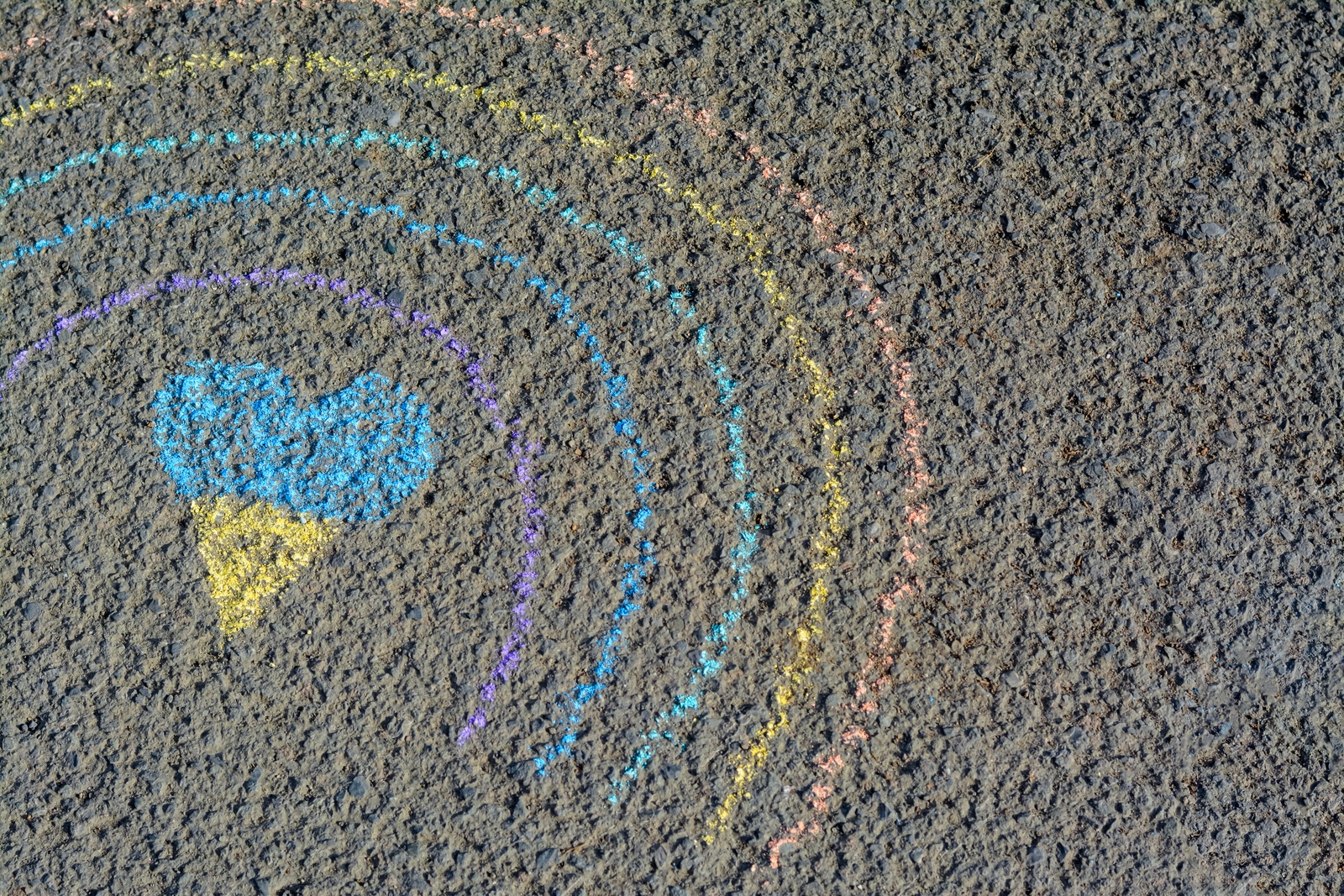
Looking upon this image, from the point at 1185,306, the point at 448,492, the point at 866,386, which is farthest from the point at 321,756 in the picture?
the point at 1185,306

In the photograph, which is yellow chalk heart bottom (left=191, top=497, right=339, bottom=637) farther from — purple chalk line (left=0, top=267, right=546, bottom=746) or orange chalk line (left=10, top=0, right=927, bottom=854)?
orange chalk line (left=10, top=0, right=927, bottom=854)

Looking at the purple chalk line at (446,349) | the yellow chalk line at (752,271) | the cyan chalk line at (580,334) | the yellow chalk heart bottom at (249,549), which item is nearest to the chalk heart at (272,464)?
the yellow chalk heart bottom at (249,549)

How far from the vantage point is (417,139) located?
2926 mm

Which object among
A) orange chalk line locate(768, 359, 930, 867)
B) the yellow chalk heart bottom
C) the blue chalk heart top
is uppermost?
orange chalk line locate(768, 359, 930, 867)

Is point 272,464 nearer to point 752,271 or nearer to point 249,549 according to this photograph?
point 249,549

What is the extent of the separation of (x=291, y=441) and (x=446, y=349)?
1.38ft

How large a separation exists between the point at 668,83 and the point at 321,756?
6.10ft

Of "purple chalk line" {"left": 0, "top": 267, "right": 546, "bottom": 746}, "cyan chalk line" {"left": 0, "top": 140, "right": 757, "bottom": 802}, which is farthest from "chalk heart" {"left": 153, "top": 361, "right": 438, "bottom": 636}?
"cyan chalk line" {"left": 0, "top": 140, "right": 757, "bottom": 802}

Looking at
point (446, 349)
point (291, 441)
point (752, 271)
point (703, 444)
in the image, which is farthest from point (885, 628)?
point (291, 441)

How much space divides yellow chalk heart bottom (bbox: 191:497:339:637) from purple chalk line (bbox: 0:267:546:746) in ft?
1.46

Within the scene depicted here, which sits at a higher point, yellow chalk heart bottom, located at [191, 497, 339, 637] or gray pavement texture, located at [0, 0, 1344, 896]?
gray pavement texture, located at [0, 0, 1344, 896]

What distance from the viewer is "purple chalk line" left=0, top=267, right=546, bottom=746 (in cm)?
260

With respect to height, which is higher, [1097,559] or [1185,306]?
[1185,306]

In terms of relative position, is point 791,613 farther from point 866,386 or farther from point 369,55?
point 369,55
